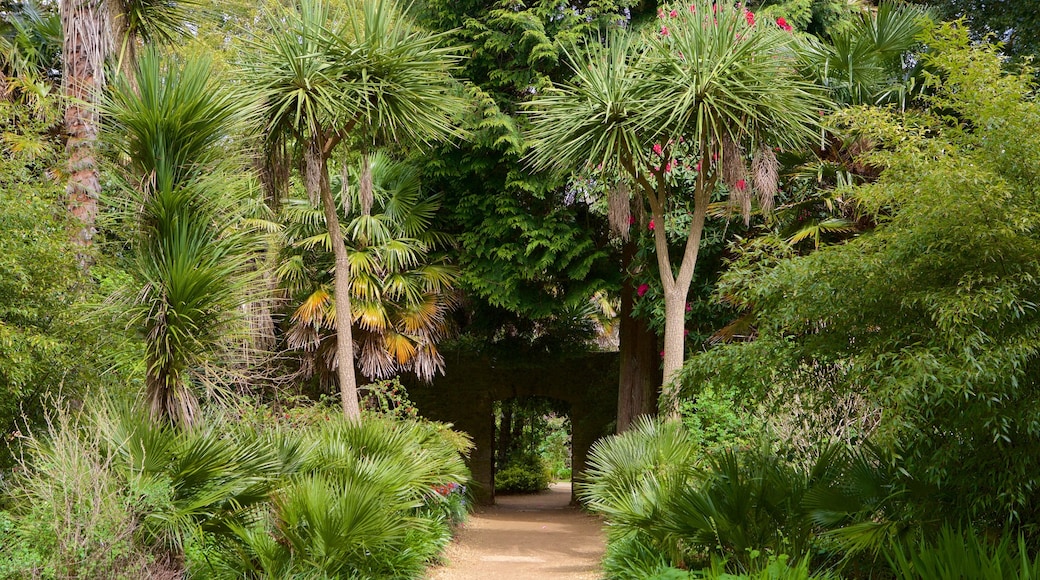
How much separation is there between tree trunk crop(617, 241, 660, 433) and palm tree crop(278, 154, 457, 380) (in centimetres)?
290

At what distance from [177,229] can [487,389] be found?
11674mm

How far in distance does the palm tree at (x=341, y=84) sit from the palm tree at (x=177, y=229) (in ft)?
6.09

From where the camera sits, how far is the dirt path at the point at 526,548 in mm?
9328

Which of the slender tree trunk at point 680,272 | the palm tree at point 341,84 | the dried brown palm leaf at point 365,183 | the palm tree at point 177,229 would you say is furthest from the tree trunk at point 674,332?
the palm tree at point 177,229

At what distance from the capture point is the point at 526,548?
1105cm

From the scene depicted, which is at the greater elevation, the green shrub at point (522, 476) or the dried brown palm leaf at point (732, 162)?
the dried brown palm leaf at point (732, 162)

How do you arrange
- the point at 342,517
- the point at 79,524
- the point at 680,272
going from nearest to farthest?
the point at 79,524
the point at 342,517
the point at 680,272

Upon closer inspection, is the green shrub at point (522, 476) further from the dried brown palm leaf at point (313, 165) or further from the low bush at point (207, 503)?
the low bush at point (207, 503)

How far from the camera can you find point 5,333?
668cm

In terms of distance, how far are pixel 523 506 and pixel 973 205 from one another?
15.6m

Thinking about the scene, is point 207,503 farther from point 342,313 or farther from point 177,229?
point 342,313

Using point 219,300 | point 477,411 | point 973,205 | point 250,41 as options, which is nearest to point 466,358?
point 477,411

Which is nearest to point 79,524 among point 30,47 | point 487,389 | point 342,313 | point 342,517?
point 342,517

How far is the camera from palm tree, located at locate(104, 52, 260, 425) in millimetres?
6602
